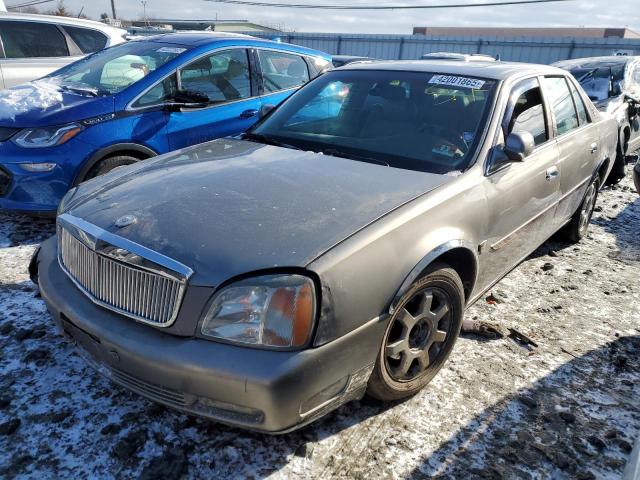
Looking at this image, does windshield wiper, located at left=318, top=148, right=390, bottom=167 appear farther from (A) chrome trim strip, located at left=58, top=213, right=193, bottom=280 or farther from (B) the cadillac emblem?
(A) chrome trim strip, located at left=58, top=213, right=193, bottom=280

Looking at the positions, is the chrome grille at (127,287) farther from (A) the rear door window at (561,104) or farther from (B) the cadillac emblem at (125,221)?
(A) the rear door window at (561,104)

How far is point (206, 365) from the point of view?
1.77m

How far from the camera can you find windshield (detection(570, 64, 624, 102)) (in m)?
7.18

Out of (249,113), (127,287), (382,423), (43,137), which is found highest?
(249,113)

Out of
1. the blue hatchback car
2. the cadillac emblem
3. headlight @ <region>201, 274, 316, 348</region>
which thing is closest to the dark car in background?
the blue hatchback car

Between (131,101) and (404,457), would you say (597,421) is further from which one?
(131,101)

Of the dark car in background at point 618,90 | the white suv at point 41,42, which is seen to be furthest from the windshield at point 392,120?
the white suv at point 41,42

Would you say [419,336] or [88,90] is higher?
[88,90]

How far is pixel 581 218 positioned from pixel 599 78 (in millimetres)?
4035

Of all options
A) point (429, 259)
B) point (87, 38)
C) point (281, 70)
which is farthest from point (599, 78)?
point (87, 38)

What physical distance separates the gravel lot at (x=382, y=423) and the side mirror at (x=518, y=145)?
1176mm

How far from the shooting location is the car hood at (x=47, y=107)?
3920 millimetres

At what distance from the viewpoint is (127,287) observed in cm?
198

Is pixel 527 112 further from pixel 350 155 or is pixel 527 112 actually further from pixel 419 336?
pixel 419 336
